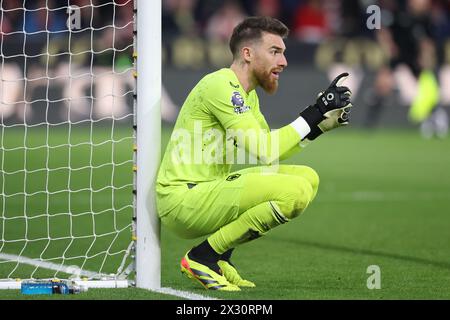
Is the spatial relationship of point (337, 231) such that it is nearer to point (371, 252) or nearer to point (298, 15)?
point (371, 252)

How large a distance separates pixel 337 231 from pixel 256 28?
136 inches

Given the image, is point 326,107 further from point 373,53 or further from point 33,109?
point 373,53

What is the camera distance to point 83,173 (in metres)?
12.8

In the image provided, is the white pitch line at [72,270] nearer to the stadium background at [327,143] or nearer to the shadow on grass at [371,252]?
the stadium background at [327,143]

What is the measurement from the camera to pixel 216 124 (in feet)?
19.4

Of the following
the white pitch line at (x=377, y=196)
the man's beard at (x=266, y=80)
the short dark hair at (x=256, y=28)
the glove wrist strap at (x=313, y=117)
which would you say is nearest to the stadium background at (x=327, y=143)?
the white pitch line at (x=377, y=196)

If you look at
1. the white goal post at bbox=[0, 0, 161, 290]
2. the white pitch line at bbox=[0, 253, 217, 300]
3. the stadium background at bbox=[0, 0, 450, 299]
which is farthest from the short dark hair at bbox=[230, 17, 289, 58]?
Result: the white pitch line at bbox=[0, 253, 217, 300]

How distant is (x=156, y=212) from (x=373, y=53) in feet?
49.8

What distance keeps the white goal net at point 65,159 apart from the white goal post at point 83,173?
16 mm

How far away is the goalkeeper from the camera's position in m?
5.68

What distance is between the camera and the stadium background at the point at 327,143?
6.69m

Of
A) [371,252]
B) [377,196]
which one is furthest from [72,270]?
[377,196]

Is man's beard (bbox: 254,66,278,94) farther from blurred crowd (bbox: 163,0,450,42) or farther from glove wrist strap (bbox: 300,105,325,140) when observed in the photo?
blurred crowd (bbox: 163,0,450,42)

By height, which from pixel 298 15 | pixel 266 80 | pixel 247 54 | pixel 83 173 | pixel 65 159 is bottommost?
pixel 83 173
